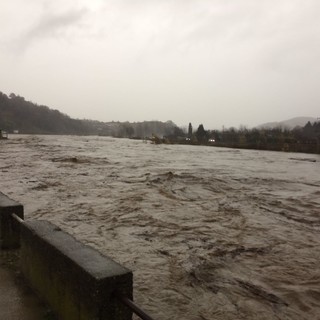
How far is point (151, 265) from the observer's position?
7.91 m

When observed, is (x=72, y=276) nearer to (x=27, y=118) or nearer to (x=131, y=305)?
(x=131, y=305)

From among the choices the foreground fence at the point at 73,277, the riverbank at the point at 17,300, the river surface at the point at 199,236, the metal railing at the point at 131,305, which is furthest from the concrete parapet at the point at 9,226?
the metal railing at the point at 131,305

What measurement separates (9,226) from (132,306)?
11.7 ft

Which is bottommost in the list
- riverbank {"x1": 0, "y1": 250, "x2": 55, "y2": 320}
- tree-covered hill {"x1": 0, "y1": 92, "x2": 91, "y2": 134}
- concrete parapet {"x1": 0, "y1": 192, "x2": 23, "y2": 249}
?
riverbank {"x1": 0, "y1": 250, "x2": 55, "y2": 320}

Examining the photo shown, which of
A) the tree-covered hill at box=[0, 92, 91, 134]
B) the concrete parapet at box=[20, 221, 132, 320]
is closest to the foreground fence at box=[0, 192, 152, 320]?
the concrete parapet at box=[20, 221, 132, 320]

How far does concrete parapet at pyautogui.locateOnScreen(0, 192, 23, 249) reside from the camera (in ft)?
18.9

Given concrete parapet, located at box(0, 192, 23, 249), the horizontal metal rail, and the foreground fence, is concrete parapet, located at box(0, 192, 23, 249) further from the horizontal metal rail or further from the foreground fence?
the horizontal metal rail

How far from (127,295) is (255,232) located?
825 cm

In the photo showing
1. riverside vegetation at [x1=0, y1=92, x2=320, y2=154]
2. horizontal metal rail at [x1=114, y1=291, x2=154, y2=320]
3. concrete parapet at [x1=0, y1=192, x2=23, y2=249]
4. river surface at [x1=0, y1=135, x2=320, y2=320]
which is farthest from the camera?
riverside vegetation at [x1=0, y1=92, x2=320, y2=154]

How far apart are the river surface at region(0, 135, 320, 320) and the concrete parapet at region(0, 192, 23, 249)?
2305 mm

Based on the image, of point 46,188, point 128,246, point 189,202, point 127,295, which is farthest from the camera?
point 46,188

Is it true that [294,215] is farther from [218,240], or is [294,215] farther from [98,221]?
[98,221]

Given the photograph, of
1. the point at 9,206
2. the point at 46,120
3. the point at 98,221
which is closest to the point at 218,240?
the point at 98,221

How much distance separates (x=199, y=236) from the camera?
1017 cm
